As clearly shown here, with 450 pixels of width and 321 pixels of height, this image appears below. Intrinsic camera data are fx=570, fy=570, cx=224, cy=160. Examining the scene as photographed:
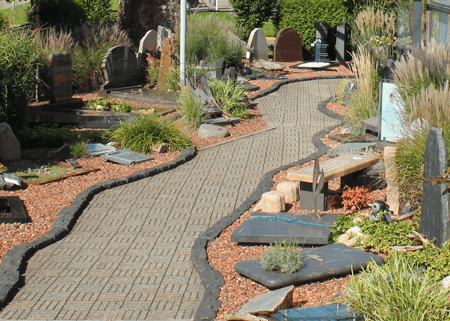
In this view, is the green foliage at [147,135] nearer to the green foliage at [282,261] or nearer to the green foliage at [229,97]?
the green foliage at [229,97]

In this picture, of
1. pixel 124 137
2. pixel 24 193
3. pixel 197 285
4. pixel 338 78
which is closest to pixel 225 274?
pixel 197 285

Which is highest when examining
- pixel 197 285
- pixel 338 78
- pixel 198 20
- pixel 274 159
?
pixel 198 20

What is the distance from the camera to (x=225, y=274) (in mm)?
5199

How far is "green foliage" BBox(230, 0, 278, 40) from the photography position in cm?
2184

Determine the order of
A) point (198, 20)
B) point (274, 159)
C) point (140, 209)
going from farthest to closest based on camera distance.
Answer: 1. point (198, 20)
2. point (274, 159)
3. point (140, 209)

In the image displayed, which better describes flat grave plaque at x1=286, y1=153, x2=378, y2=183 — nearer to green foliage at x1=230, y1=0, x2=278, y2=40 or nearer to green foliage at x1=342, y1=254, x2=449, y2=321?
green foliage at x1=342, y1=254, x2=449, y2=321

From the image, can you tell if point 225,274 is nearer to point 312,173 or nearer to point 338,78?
point 312,173

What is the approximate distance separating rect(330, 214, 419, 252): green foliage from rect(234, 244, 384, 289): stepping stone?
0.24 m

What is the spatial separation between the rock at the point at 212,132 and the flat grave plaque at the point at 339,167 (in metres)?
3.62

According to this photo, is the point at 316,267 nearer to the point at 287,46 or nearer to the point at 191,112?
the point at 191,112

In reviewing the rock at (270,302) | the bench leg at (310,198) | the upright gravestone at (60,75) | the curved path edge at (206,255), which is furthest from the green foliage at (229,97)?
the rock at (270,302)

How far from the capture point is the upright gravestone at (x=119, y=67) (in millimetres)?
14141

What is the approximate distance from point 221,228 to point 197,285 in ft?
4.19

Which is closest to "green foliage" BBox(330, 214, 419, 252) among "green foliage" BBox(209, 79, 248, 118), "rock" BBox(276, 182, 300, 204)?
"rock" BBox(276, 182, 300, 204)
